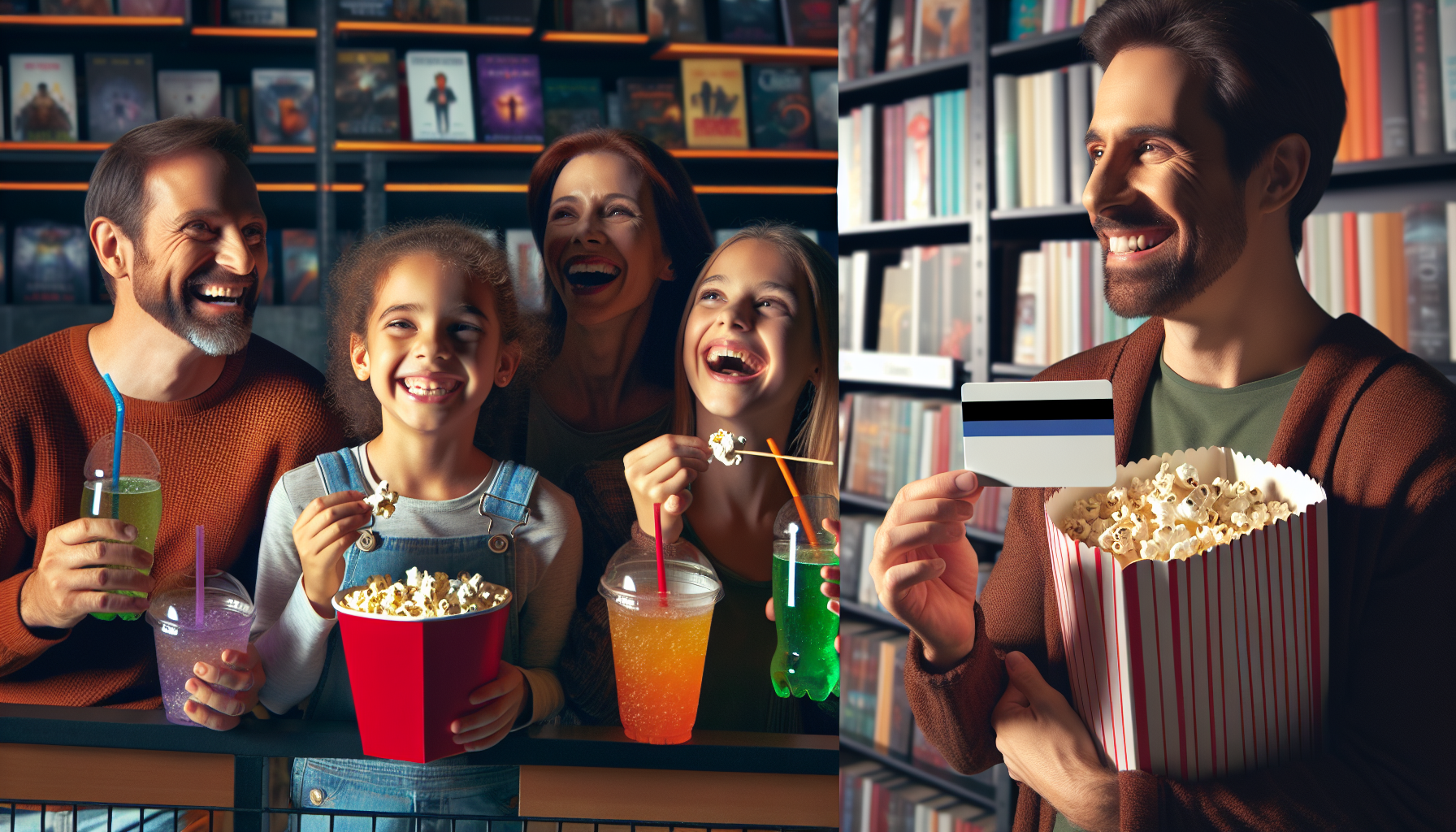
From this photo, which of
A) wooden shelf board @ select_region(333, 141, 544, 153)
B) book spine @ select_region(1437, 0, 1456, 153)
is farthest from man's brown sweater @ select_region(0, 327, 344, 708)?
book spine @ select_region(1437, 0, 1456, 153)

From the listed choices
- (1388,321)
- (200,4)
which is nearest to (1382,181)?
(1388,321)

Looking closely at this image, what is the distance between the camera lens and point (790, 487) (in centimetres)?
168

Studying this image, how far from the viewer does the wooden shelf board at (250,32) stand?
1.78 m

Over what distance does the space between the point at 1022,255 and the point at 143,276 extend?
168 centimetres

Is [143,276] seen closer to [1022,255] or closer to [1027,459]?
[1027,459]

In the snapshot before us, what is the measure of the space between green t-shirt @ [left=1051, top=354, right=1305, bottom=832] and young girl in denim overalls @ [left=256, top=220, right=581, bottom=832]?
951 millimetres

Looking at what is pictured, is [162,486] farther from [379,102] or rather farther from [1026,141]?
[1026,141]

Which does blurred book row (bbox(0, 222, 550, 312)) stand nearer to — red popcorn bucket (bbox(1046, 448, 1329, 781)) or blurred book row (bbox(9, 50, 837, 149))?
blurred book row (bbox(9, 50, 837, 149))

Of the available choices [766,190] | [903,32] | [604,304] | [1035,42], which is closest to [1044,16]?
[1035,42]

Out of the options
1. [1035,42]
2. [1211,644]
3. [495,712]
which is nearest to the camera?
[1211,644]

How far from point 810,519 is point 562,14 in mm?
1038

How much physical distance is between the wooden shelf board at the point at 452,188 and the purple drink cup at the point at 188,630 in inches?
29.9

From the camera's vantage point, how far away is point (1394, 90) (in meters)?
1.51

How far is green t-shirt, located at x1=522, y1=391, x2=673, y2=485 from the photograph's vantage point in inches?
67.0
